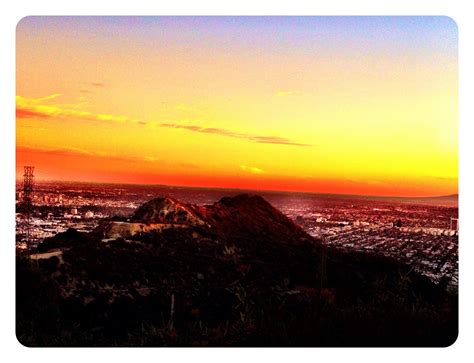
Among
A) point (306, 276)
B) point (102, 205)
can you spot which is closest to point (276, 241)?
point (306, 276)

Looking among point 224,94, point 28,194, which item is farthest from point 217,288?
point 28,194

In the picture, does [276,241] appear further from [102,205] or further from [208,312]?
[102,205]

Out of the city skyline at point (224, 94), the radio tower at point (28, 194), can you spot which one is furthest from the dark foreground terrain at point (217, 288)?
the city skyline at point (224, 94)

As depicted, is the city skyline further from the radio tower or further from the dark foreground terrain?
the dark foreground terrain

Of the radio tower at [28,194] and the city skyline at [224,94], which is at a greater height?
the city skyline at [224,94]

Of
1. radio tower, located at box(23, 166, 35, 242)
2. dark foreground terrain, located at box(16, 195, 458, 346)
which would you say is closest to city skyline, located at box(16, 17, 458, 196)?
radio tower, located at box(23, 166, 35, 242)

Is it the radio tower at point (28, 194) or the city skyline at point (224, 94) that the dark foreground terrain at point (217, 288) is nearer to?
the radio tower at point (28, 194)
